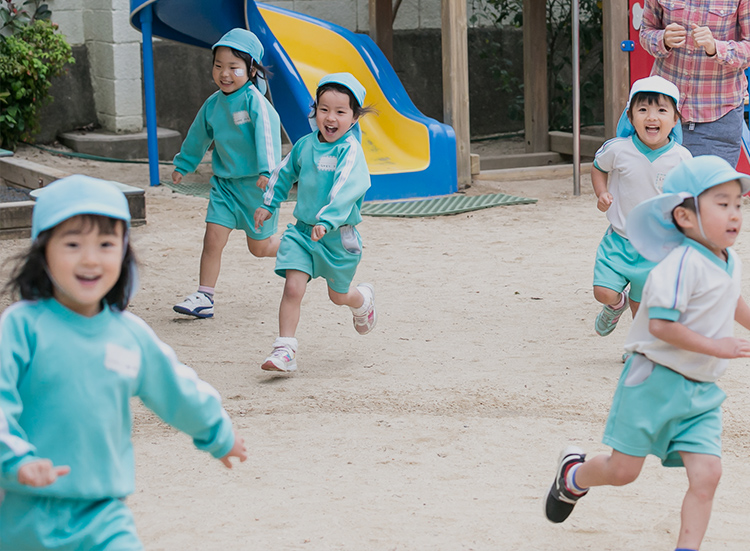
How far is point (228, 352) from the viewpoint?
4668mm

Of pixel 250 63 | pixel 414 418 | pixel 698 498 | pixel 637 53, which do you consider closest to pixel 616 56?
pixel 637 53

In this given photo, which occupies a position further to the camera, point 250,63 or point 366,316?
point 250,63

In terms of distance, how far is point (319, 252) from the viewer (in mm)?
4348

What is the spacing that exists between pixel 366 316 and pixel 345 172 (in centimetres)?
75

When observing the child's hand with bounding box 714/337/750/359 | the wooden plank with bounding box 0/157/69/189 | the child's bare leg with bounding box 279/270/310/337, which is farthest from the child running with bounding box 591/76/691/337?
the wooden plank with bounding box 0/157/69/189

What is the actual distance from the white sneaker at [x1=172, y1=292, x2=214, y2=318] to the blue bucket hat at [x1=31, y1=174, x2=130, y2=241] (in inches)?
131

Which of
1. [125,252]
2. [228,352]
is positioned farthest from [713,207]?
[228,352]

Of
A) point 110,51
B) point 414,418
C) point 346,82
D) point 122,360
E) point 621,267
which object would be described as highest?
point 110,51

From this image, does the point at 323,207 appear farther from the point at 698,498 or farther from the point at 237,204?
Answer: the point at 698,498

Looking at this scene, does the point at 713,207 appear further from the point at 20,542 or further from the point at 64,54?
the point at 64,54

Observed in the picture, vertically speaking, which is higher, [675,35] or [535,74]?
[535,74]

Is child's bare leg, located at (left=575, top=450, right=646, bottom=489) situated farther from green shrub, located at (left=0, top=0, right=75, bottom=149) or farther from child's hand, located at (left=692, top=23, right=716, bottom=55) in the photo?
green shrub, located at (left=0, top=0, right=75, bottom=149)

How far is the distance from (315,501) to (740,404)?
5.78 ft

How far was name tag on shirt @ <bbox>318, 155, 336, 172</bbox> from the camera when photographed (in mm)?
4336
